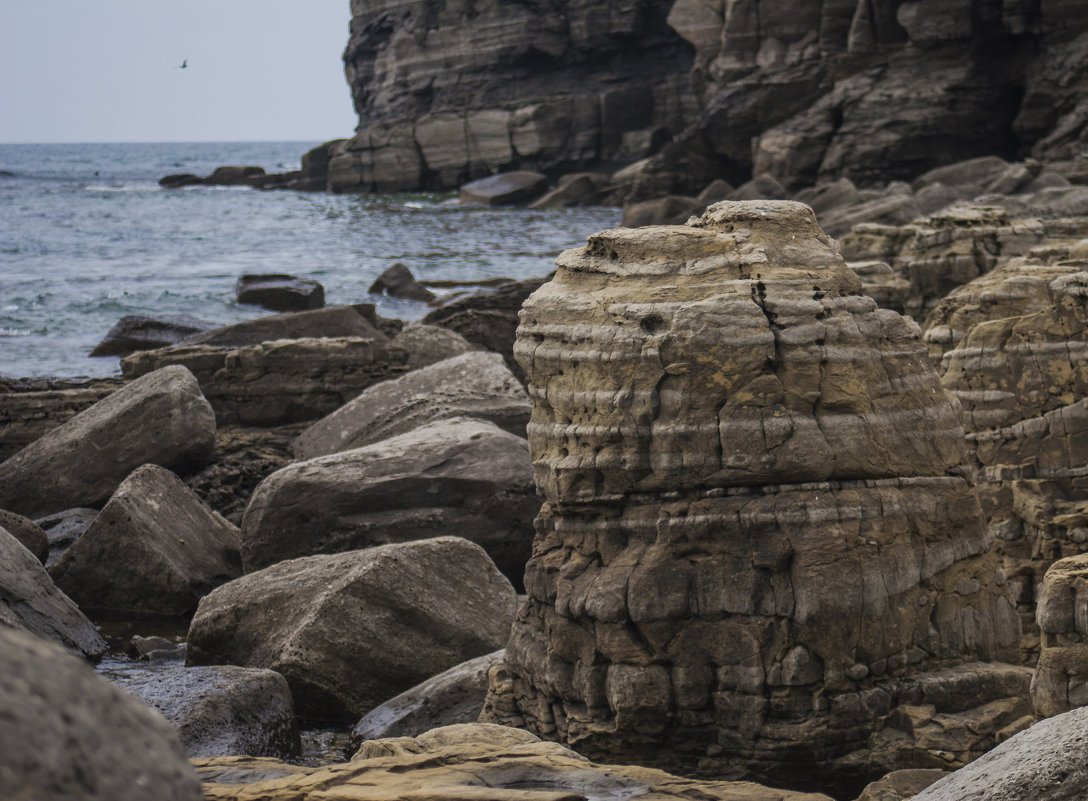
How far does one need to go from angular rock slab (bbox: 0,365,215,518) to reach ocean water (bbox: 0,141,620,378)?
15.4 ft

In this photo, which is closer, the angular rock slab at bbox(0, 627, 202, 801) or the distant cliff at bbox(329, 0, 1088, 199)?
the angular rock slab at bbox(0, 627, 202, 801)

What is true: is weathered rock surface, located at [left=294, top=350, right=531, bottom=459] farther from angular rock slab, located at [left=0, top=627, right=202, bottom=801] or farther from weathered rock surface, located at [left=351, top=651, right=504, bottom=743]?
angular rock slab, located at [left=0, top=627, right=202, bottom=801]

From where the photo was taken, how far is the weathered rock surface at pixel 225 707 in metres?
3.90

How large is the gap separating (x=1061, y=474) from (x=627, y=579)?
201cm

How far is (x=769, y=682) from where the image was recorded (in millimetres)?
3160

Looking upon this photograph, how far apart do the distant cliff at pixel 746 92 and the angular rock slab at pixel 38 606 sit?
24591mm

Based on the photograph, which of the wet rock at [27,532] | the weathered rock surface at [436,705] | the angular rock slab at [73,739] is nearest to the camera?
the angular rock slab at [73,739]

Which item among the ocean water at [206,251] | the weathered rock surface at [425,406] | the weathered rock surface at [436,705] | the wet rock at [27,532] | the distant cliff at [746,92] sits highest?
the distant cliff at [746,92]

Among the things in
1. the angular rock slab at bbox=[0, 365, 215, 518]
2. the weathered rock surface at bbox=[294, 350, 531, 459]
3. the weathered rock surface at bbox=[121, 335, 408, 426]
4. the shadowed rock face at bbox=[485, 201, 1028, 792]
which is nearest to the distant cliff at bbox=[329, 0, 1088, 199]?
the weathered rock surface at bbox=[121, 335, 408, 426]

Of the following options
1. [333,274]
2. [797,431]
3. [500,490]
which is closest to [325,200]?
[333,274]

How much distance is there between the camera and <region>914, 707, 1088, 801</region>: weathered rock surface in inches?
88.2

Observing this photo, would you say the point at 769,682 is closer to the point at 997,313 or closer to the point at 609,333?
the point at 609,333

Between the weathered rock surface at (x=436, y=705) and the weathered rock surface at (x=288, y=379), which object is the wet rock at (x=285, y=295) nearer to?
the weathered rock surface at (x=288, y=379)

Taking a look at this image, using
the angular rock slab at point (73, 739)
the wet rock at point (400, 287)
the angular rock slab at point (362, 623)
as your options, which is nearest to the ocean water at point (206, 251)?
the wet rock at point (400, 287)
